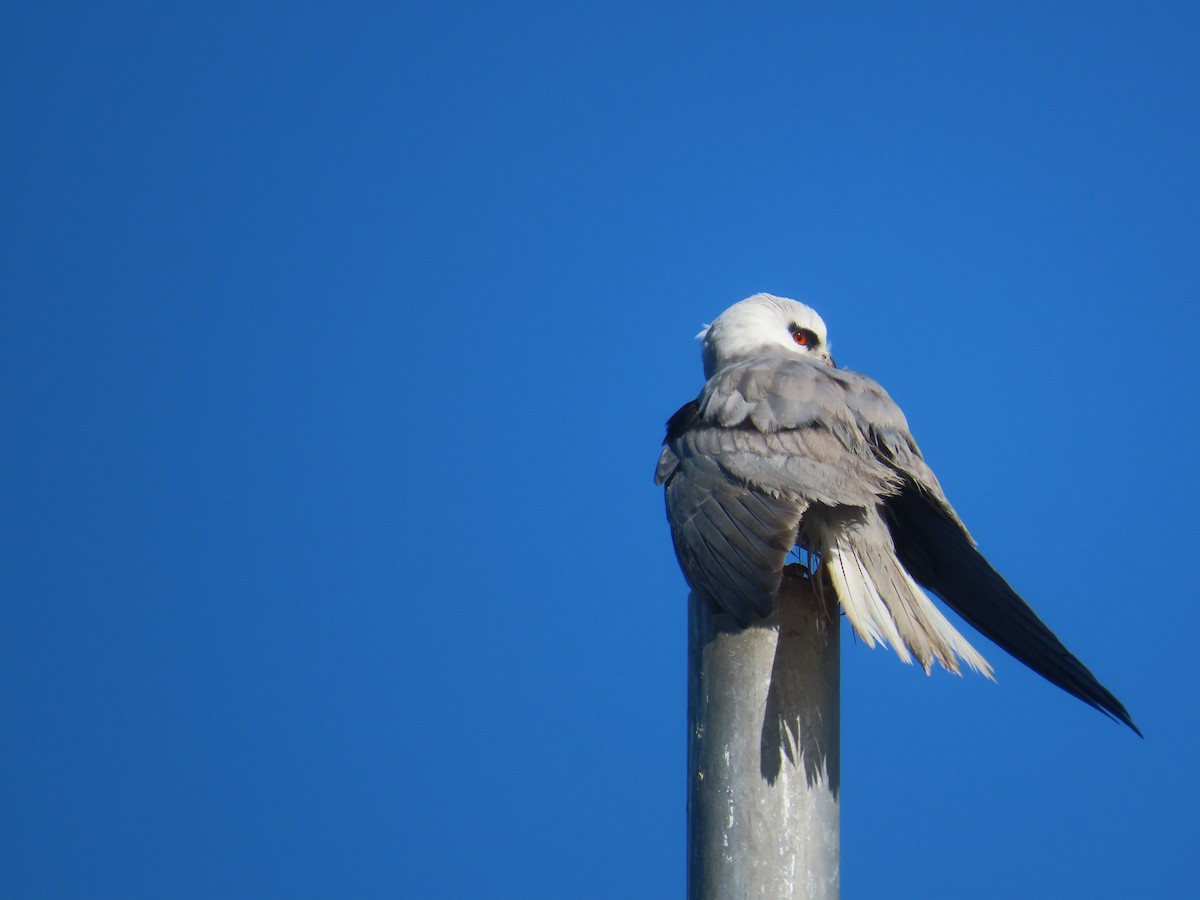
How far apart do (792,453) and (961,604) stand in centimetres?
81

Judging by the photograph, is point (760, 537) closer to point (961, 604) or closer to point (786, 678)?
point (786, 678)

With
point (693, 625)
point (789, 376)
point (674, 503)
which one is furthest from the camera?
point (789, 376)

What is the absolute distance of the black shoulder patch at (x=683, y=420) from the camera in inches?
195

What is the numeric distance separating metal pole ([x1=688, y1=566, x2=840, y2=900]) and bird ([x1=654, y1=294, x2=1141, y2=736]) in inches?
5.2

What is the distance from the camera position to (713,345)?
21.7ft

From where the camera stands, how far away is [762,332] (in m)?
6.45

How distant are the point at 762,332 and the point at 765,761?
330cm

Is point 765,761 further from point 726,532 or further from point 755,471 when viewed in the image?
point 755,471

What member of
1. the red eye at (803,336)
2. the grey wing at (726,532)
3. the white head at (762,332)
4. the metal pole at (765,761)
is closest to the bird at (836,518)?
the grey wing at (726,532)

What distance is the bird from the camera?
404 centimetres

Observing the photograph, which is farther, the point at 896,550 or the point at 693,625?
the point at 896,550

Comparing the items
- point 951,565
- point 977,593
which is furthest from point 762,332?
point 977,593

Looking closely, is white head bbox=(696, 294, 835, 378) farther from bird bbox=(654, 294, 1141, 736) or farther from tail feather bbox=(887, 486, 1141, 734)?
tail feather bbox=(887, 486, 1141, 734)

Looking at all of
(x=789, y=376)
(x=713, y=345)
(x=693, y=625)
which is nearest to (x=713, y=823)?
(x=693, y=625)
